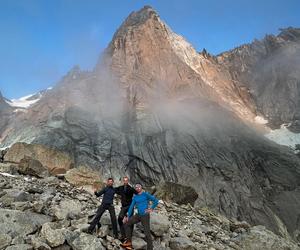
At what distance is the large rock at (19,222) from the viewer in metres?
14.3

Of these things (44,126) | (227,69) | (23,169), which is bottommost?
(23,169)

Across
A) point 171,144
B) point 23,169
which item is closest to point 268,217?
point 171,144

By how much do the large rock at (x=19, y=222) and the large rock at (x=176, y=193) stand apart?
1491cm

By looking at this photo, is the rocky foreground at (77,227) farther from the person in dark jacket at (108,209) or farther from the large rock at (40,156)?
the large rock at (40,156)

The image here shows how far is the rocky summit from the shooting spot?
5548 cm

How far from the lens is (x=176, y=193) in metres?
30.5

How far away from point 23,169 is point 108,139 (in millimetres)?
36177

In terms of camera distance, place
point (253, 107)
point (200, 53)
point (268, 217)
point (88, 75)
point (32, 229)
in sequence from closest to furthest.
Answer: point (32, 229)
point (268, 217)
point (88, 75)
point (253, 107)
point (200, 53)

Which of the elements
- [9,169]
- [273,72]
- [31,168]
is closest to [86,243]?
Result: [31,168]

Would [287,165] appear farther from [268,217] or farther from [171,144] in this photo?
[171,144]

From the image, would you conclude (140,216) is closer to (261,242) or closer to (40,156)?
(261,242)

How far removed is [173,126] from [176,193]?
133ft

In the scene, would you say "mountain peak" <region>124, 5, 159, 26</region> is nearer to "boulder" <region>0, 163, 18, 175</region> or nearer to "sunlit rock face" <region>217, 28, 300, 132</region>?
"sunlit rock face" <region>217, 28, 300, 132</region>

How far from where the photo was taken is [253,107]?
4023 inches
